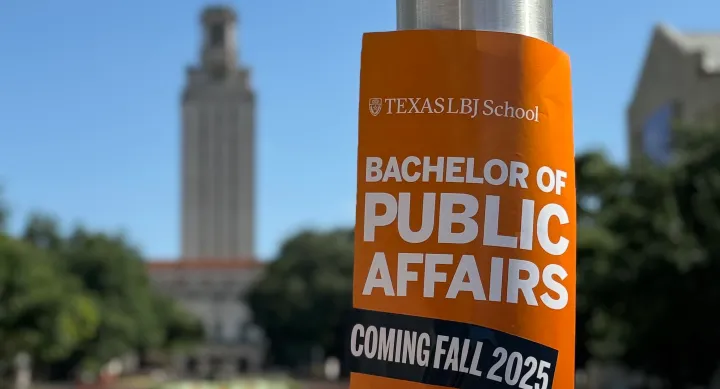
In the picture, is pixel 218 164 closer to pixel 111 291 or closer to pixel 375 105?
pixel 111 291

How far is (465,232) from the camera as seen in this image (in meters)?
5.20

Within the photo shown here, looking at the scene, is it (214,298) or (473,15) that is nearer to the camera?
(473,15)

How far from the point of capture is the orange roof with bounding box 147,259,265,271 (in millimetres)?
119938

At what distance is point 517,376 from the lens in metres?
5.19

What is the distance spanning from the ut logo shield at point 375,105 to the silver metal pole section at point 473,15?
43 centimetres

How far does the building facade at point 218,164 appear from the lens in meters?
135

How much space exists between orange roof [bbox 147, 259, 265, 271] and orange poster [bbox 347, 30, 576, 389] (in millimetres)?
115647

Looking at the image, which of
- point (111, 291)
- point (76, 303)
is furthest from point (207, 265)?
point (76, 303)

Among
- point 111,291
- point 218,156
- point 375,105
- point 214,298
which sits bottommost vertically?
point 214,298

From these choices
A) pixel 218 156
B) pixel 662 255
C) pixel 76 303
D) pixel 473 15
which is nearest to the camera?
pixel 473 15

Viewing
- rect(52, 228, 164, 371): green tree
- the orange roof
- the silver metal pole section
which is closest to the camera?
the silver metal pole section

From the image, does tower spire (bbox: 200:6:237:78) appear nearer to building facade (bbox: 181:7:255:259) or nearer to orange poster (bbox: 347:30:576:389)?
building facade (bbox: 181:7:255:259)

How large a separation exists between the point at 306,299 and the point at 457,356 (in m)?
71.6

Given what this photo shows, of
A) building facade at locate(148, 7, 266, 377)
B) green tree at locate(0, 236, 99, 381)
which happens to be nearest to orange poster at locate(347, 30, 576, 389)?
green tree at locate(0, 236, 99, 381)
